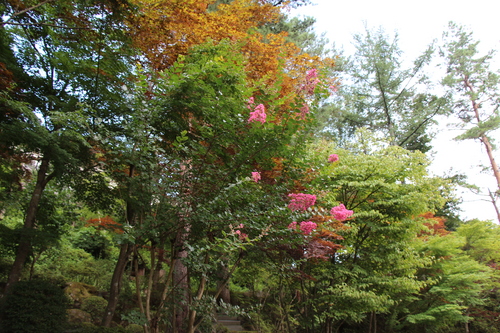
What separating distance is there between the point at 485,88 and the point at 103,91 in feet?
58.0

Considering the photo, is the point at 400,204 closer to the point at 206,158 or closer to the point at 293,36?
the point at 206,158

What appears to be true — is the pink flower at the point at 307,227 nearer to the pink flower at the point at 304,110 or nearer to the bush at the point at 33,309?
the pink flower at the point at 304,110

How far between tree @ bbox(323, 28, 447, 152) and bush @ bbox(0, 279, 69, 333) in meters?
13.4

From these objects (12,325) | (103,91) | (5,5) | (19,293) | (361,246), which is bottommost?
(12,325)

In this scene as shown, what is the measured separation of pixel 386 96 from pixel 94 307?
15.7 m

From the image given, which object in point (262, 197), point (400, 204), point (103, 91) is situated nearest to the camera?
point (262, 197)

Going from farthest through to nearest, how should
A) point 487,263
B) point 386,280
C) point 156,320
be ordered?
point 487,263, point 386,280, point 156,320

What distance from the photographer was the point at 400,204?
6297 mm

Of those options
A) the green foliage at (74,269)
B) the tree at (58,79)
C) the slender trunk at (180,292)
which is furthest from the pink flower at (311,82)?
the green foliage at (74,269)

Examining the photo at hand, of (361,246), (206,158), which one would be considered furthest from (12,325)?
(361,246)

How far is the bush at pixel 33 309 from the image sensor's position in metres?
3.91

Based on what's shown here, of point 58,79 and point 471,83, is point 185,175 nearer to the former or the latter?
point 58,79

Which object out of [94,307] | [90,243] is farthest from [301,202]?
[90,243]

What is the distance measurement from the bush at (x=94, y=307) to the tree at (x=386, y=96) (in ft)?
40.7
